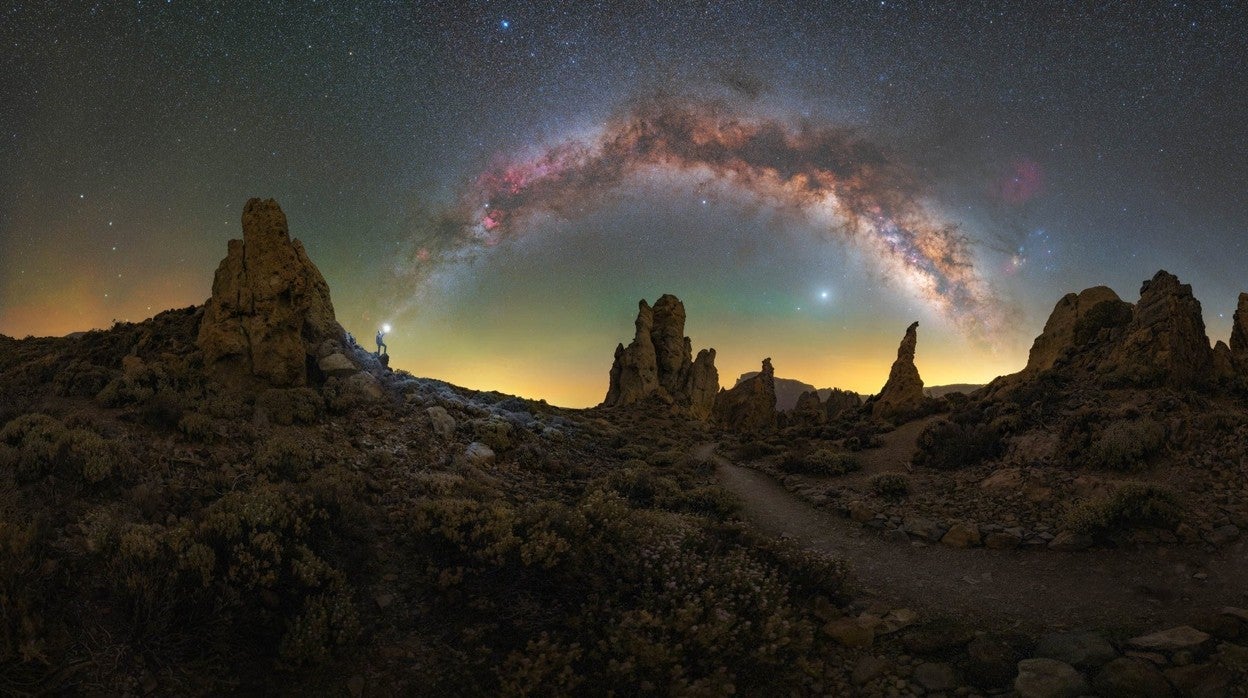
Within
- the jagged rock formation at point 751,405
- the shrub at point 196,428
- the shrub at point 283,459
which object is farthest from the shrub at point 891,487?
the jagged rock formation at point 751,405

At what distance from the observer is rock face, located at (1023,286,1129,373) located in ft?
85.6

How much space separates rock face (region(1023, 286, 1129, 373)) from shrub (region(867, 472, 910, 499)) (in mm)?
17357

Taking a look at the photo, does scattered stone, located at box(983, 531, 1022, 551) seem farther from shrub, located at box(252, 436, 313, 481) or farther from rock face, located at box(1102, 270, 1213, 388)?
shrub, located at box(252, 436, 313, 481)

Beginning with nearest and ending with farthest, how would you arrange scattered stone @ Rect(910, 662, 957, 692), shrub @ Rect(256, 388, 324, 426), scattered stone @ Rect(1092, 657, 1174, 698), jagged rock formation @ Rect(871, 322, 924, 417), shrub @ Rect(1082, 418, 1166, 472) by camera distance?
1. scattered stone @ Rect(1092, 657, 1174, 698)
2. scattered stone @ Rect(910, 662, 957, 692)
3. shrub @ Rect(1082, 418, 1166, 472)
4. shrub @ Rect(256, 388, 324, 426)
5. jagged rock formation @ Rect(871, 322, 924, 417)

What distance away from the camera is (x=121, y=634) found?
458 cm

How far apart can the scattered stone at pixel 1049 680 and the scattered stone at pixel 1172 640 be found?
0.93 meters

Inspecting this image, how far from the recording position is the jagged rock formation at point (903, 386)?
102 ft

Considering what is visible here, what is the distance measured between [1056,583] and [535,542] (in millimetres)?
8345

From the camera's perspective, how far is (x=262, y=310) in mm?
15938

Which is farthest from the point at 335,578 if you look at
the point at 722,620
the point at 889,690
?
the point at 889,690

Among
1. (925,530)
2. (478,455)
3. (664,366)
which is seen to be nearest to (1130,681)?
(925,530)

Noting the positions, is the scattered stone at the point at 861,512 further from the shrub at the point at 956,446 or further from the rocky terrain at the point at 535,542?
the shrub at the point at 956,446

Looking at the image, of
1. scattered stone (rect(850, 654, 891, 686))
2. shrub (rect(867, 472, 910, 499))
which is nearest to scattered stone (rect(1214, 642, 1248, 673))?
scattered stone (rect(850, 654, 891, 686))

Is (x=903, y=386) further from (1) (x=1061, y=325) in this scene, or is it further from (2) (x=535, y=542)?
(2) (x=535, y=542)
